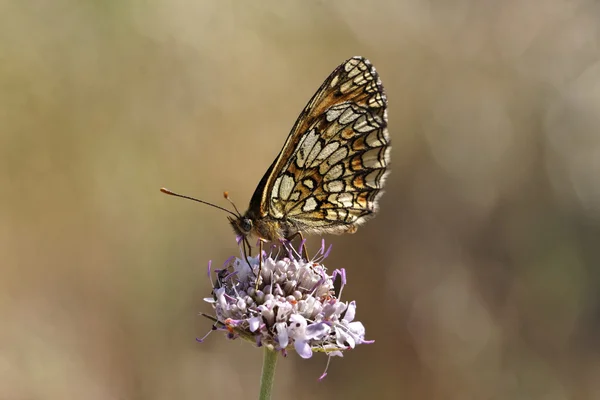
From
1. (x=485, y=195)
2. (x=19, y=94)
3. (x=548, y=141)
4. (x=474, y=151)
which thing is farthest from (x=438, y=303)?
(x=19, y=94)

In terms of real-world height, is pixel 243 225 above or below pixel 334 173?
below

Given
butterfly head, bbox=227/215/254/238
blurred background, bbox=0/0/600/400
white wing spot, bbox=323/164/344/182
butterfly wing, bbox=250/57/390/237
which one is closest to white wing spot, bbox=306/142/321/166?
butterfly wing, bbox=250/57/390/237

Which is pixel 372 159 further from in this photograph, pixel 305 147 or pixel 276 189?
pixel 276 189

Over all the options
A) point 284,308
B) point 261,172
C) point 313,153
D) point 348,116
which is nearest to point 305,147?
point 313,153

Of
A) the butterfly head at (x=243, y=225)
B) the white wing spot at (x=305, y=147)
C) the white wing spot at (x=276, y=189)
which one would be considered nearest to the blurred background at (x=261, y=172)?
the butterfly head at (x=243, y=225)

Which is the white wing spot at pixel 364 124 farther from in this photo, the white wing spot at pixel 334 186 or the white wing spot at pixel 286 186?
the white wing spot at pixel 286 186

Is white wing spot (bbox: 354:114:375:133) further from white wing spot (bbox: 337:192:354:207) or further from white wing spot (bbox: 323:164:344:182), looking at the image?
white wing spot (bbox: 337:192:354:207)

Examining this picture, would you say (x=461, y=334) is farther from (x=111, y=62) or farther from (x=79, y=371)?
(x=111, y=62)
